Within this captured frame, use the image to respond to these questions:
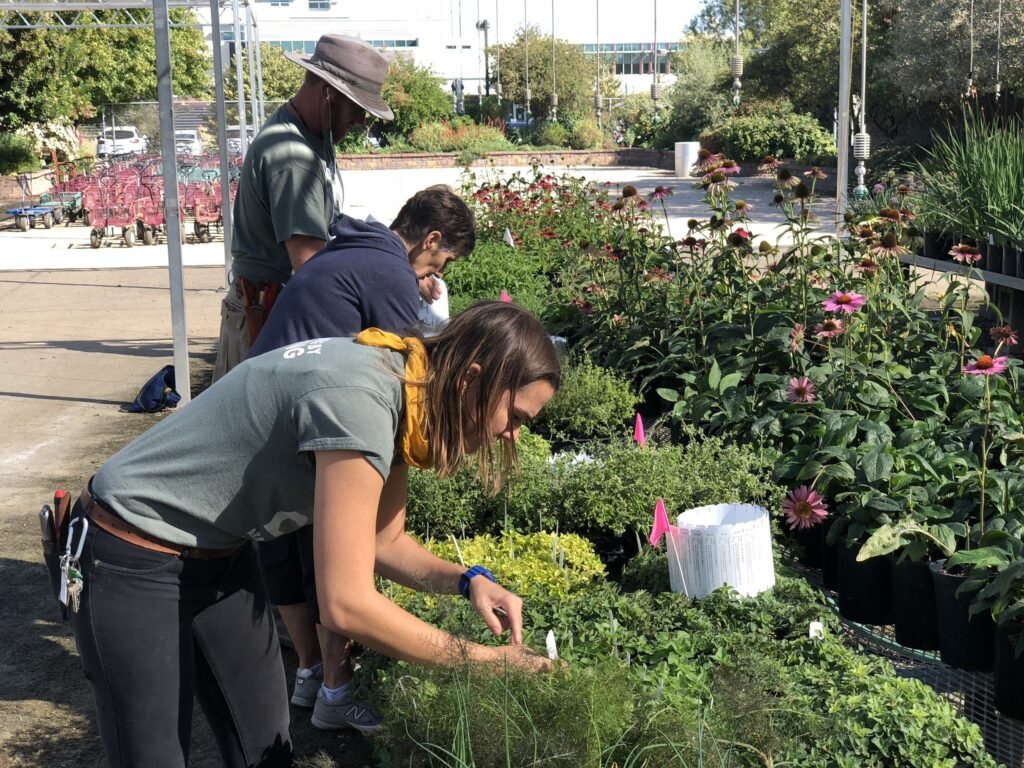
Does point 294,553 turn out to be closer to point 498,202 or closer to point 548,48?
point 498,202

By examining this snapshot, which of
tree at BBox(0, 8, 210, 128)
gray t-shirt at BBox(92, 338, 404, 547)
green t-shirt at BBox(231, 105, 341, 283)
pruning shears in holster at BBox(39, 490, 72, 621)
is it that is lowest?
pruning shears in holster at BBox(39, 490, 72, 621)

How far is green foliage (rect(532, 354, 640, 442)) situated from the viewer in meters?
4.89

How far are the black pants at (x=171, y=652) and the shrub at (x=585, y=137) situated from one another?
41.0m

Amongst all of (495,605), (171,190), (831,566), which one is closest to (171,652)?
(495,605)

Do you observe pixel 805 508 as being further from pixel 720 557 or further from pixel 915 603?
pixel 720 557

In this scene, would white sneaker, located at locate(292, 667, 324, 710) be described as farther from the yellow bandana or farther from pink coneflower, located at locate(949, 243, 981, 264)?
pink coneflower, located at locate(949, 243, 981, 264)

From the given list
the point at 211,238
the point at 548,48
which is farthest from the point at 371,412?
the point at 548,48

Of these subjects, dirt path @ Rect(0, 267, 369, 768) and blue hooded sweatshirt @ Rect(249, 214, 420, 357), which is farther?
dirt path @ Rect(0, 267, 369, 768)

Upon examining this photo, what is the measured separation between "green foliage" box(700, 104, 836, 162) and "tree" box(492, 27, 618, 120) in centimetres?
2241

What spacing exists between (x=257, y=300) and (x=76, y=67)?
25.5 m

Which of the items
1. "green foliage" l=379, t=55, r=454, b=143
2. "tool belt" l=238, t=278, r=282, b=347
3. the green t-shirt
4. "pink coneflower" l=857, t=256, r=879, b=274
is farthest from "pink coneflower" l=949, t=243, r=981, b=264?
"green foliage" l=379, t=55, r=454, b=143

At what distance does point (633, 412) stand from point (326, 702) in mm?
2326

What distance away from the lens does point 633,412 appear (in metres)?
5.08

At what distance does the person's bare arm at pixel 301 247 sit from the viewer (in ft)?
10.9
